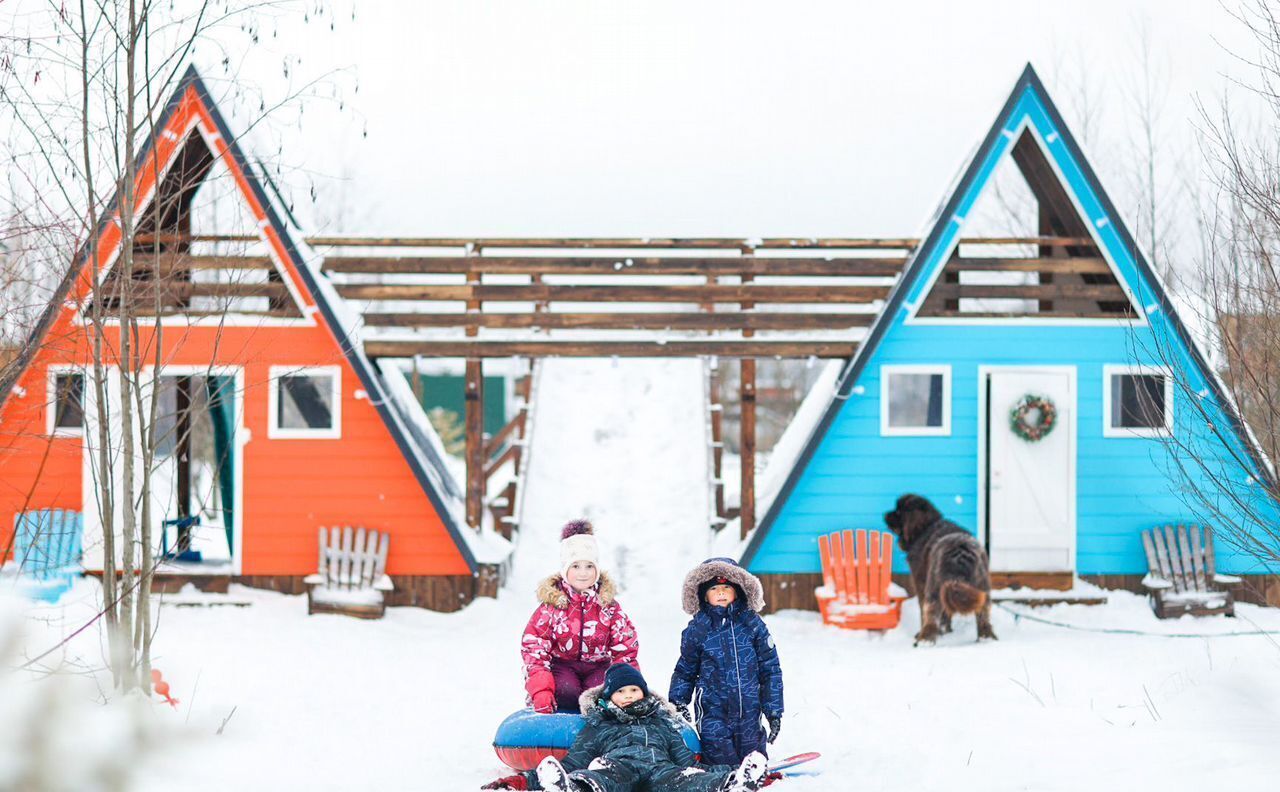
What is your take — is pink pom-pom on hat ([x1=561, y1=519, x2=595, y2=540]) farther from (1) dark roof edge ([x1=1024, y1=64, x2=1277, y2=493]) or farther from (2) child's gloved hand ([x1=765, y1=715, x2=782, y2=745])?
(1) dark roof edge ([x1=1024, y1=64, x2=1277, y2=493])

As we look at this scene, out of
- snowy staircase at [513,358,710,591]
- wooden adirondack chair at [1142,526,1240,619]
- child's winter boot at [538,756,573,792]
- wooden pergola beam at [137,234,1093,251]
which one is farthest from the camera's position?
snowy staircase at [513,358,710,591]

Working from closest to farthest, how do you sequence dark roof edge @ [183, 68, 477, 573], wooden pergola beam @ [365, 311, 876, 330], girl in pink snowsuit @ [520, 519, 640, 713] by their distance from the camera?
girl in pink snowsuit @ [520, 519, 640, 713], dark roof edge @ [183, 68, 477, 573], wooden pergola beam @ [365, 311, 876, 330]

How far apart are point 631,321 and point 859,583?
11.4 feet

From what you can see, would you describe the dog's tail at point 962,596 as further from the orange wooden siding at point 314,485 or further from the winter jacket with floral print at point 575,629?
the orange wooden siding at point 314,485

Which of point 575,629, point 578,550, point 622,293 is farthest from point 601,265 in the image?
point 575,629

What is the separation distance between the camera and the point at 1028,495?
11.3 metres

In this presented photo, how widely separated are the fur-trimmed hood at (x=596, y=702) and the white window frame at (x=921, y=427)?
20.7 feet

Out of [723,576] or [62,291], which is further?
[62,291]

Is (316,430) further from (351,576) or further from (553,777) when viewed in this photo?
(553,777)

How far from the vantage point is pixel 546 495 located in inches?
586

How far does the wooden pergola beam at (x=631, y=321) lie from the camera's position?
1116 centimetres

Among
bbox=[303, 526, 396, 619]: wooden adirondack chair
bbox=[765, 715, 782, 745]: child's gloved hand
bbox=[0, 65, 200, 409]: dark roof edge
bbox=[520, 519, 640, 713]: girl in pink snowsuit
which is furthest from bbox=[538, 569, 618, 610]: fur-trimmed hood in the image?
bbox=[303, 526, 396, 619]: wooden adirondack chair

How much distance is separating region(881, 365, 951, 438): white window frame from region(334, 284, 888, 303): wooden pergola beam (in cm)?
81

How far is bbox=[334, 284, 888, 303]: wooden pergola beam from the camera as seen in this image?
11.3m
